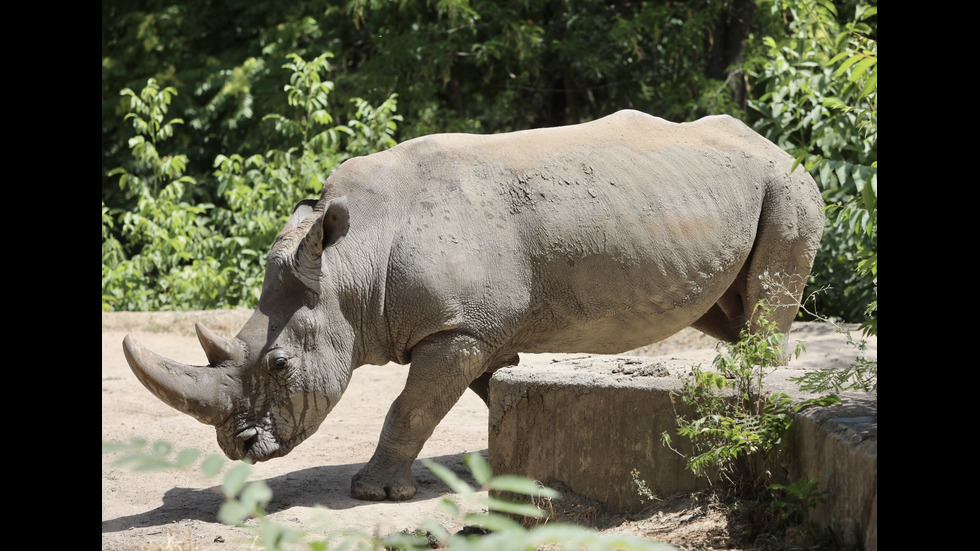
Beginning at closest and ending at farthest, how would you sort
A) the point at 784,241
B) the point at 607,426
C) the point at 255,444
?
the point at 607,426, the point at 255,444, the point at 784,241

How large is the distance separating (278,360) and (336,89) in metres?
10.1

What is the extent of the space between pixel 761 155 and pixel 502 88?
970cm

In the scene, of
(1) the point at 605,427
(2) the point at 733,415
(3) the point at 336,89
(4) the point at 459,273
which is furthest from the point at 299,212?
(3) the point at 336,89

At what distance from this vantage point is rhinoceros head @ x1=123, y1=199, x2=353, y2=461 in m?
5.04

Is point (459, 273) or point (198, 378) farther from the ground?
point (459, 273)

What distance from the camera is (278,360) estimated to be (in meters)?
5.04

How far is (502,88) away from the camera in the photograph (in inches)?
600

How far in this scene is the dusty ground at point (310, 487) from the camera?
4289 mm

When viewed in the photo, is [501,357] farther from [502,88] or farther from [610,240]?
[502,88]

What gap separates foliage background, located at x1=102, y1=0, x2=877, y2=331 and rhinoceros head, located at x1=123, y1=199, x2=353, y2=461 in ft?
19.1

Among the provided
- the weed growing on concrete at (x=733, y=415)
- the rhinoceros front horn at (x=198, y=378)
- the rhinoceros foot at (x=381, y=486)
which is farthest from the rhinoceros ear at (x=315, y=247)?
the weed growing on concrete at (x=733, y=415)

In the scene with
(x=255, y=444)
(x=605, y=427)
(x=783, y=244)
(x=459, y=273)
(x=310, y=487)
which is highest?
(x=783, y=244)

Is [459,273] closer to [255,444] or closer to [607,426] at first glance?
[607,426]
